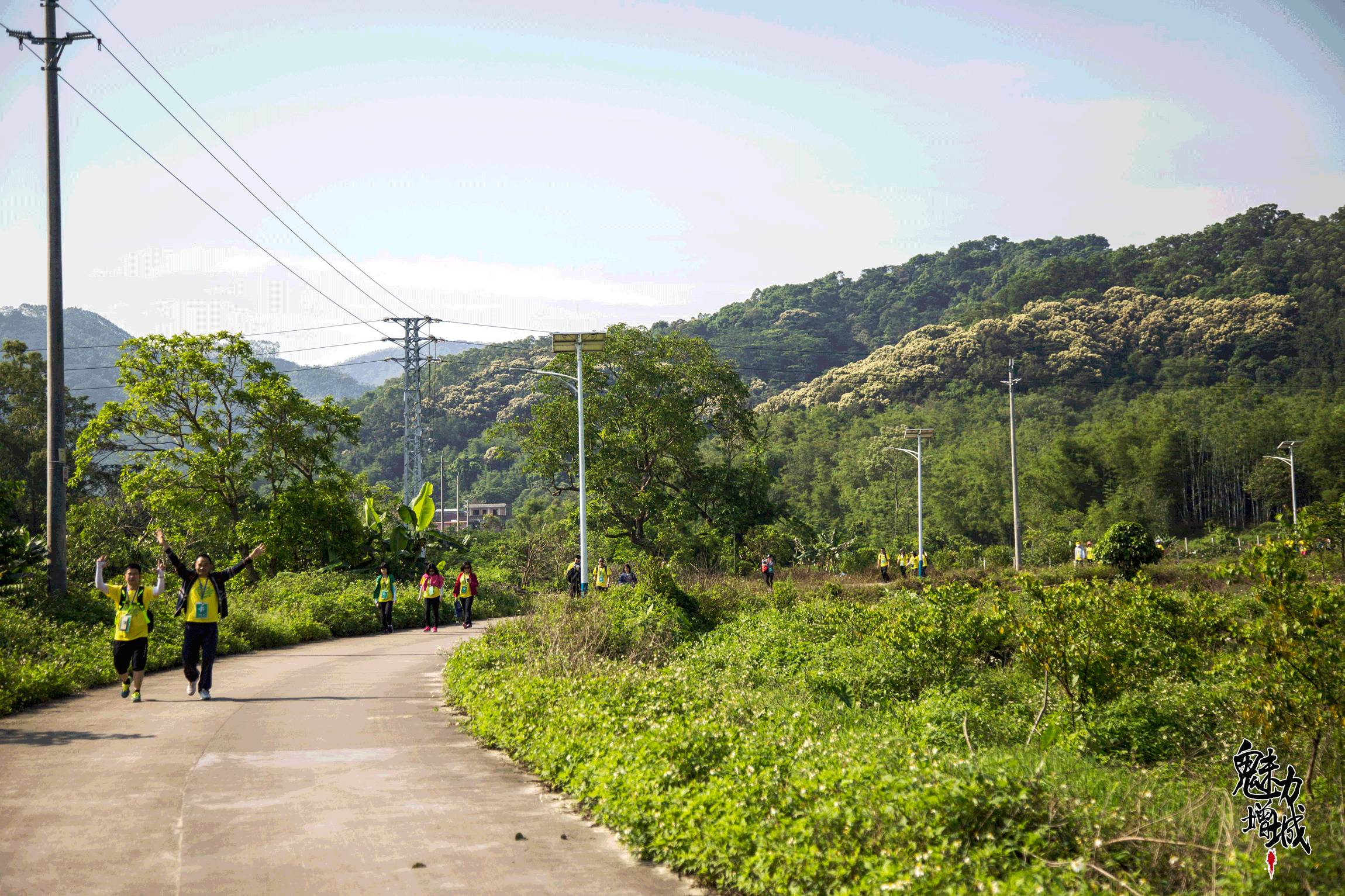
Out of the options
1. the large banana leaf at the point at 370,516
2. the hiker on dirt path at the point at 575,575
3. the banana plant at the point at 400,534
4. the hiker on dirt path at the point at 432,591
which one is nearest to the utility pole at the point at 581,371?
the hiker on dirt path at the point at 575,575

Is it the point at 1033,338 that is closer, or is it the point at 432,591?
the point at 432,591

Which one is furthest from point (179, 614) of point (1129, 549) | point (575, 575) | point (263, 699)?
point (1129, 549)

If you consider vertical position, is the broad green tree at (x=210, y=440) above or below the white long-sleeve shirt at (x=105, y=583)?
above

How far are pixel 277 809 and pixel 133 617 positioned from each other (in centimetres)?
570

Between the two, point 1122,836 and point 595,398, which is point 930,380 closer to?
point 595,398

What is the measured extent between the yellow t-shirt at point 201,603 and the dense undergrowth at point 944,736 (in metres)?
3.00

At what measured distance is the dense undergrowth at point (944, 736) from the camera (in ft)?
16.4

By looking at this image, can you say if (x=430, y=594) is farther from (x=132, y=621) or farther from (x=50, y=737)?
(x=50, y=737)

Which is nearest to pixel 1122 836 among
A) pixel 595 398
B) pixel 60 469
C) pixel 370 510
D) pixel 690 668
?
pixel 690 668

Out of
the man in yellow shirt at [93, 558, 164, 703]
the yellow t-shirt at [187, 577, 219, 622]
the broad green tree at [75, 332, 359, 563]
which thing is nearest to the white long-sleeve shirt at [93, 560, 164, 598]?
the man in yellow shirt at [93, 558, 164, 703]

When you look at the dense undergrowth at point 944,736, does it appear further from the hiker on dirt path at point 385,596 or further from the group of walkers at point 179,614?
the hiker on dirt path at point 385,596

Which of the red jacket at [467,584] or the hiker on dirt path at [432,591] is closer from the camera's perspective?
the hiker on dirt path at [432,591]

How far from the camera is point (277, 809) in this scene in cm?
721

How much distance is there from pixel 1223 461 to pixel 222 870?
212 feet
